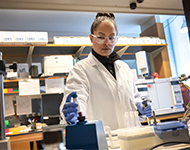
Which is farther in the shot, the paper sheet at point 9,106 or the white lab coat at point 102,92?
the paper sheet at point 9,106

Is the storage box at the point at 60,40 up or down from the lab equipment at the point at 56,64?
up

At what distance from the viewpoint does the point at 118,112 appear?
1365 millimetres

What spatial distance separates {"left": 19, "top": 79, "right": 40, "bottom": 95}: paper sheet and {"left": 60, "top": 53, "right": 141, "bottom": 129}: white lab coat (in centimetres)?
172

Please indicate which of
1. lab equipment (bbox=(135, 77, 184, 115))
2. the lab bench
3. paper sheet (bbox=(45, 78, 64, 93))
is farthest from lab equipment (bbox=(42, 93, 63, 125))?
lab equipment (bbox=(135, 77, 184, 115))

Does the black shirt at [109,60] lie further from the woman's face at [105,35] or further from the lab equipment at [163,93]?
the lab equipment at [163,93]

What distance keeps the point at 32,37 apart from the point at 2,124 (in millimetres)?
2486

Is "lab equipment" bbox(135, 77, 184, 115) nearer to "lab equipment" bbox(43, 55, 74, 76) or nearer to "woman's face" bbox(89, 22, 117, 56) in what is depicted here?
"lab equipment" bbox(43, 55, 74, 76)

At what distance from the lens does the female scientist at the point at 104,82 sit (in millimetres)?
1322

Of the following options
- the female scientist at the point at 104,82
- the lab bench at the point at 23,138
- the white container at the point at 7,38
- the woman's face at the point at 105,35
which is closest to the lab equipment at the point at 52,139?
the female scientist at the point at 104,82

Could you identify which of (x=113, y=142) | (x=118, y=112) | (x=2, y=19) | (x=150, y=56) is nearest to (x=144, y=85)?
(x=150, y=56)

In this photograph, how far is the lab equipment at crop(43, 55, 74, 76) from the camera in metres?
2.99

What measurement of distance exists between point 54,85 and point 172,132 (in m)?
2.62

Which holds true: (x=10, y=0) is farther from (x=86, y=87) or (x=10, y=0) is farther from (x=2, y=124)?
(x=86, y=87)

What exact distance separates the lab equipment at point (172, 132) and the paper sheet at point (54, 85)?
2564 mm
